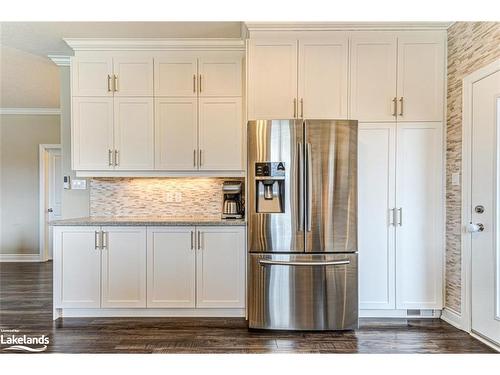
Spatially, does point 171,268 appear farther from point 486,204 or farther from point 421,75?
point 421,75

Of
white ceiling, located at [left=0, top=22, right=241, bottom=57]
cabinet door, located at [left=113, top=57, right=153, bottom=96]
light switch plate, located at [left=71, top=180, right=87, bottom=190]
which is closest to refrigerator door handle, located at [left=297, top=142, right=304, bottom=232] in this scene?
white ceiling, located at [left=0, top=22, right=241, bottom=57]

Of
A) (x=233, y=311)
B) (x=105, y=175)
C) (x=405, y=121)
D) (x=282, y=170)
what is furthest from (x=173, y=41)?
(x=233, y=311)

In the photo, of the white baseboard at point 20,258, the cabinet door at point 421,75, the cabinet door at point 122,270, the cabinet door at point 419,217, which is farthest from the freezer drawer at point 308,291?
the white baseboard at point 20,258

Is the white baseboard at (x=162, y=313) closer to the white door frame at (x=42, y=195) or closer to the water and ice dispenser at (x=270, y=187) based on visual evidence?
the water and ice dispenser at (x=270, y=187)

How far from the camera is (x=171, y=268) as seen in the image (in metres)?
3.05

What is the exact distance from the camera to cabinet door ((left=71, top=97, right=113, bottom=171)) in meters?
3.40

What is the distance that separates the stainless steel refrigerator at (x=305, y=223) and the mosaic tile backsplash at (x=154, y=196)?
1.11m

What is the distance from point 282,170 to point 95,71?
2.26 meters

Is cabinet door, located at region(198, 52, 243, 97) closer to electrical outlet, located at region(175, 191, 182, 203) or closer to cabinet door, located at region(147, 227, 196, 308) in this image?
electrical outlet, located at region(175, 191, 182, 203)

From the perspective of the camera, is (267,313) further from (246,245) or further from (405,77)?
(405,77)

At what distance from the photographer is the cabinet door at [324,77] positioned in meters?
3.01

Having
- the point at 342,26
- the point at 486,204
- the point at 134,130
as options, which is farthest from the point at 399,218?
the point at 134,130

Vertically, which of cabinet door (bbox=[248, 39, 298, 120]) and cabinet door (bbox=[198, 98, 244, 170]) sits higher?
Answer: cabinet door (bbox=[248, 39, 298, 120])

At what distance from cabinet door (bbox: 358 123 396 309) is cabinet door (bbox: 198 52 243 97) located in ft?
4.43
